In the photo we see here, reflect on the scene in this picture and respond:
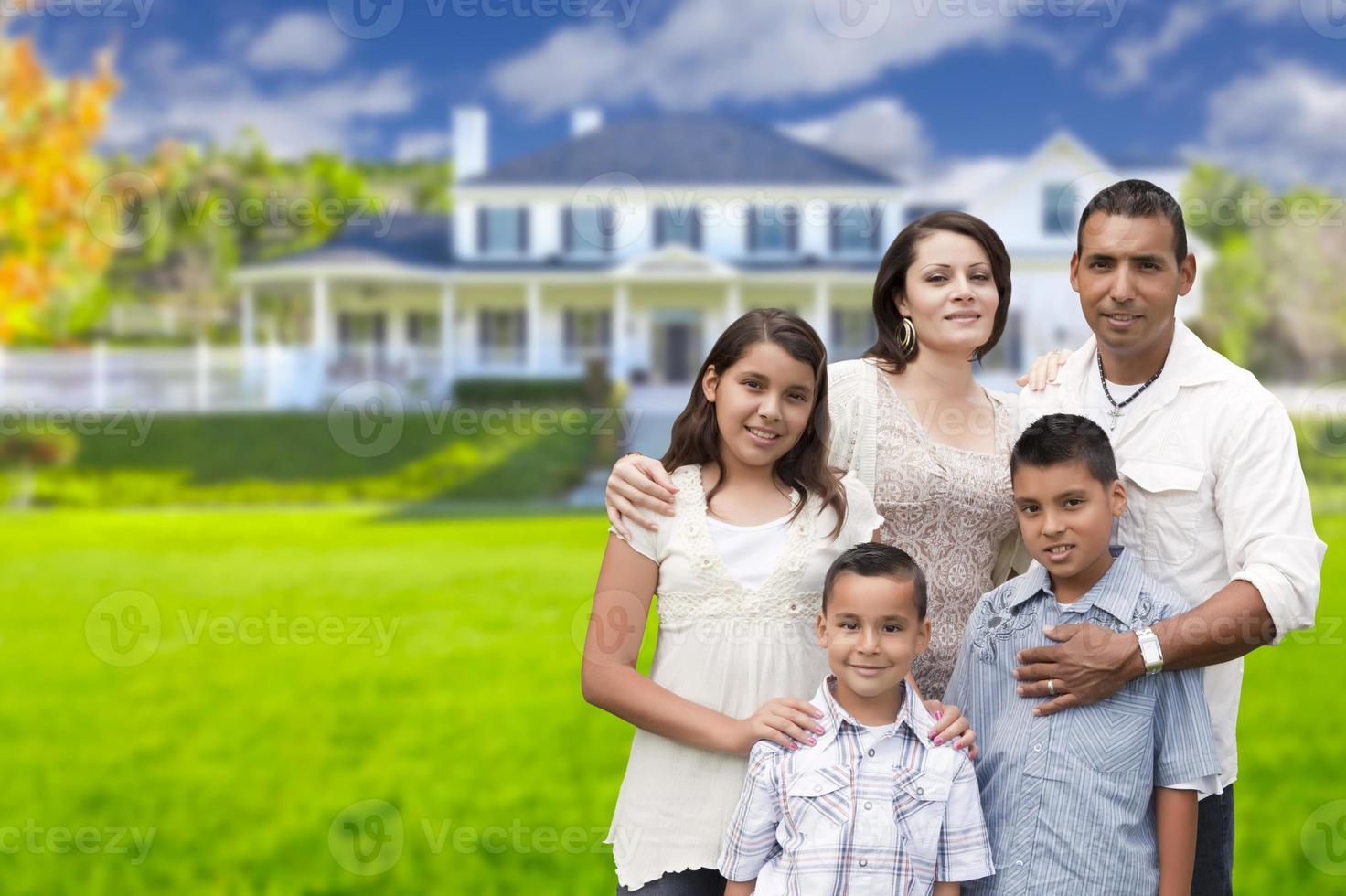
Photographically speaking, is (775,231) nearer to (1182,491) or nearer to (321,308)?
(321,308)

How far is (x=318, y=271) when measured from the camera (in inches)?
1156

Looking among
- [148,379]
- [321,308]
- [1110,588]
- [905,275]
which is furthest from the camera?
[321,308]

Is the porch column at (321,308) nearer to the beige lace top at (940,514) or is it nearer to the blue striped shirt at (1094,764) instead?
the beige lace top at (940,514)

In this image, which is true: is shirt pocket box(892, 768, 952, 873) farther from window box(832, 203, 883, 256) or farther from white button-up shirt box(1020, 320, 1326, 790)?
window box(832, 203, 883, 256)

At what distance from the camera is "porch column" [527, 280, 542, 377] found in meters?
29.6

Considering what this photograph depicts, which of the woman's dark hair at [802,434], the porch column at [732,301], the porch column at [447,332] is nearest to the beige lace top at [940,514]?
the woman's dark hair at [802,434]

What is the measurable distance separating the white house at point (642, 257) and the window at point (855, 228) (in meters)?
A: 0.05

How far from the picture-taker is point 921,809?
241 cm

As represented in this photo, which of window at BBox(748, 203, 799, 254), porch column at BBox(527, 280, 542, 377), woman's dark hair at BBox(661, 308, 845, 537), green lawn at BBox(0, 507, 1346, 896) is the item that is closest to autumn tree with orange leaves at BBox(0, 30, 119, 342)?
green lawn at BBox(0, 507, 1346, 896)

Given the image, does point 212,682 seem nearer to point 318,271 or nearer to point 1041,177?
point 318,271

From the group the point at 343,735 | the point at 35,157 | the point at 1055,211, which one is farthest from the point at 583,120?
the point at 343,735

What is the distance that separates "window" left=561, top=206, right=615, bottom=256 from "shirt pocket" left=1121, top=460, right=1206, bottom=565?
2882 cm

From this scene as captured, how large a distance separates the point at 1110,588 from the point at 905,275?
935 millimetres

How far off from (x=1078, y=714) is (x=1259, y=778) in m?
5.55
